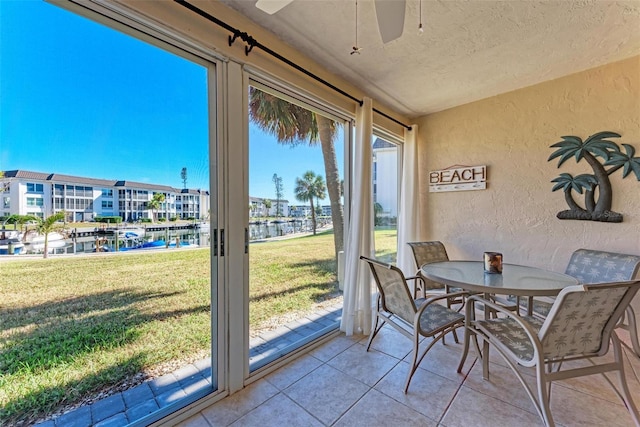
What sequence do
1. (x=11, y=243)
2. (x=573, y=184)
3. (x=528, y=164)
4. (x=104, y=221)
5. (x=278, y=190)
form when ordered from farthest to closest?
(x=528, y=164), (x=573, y=184), (x=278, y=190), (x=104, y=221), (x=11, y=243)

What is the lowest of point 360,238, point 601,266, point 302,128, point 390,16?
point 601,266

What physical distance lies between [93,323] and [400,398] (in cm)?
183

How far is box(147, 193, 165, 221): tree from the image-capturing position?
1.55m

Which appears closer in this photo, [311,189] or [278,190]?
[278,190]

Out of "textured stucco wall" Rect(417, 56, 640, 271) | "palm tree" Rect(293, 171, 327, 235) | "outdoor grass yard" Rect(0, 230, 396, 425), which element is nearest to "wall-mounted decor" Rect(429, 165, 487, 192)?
"textured stucco wall" Rect(417, 56, 640, 271)

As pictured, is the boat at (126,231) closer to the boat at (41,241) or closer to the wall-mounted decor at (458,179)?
the boat at (41,241)

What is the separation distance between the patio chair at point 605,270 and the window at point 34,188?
3.34 meters

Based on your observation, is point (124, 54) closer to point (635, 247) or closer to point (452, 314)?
point (452, 314)

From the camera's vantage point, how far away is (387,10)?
1267mm

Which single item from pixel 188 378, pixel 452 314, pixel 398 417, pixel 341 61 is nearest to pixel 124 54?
pixel 341 61

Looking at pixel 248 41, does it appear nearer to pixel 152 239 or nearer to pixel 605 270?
pixel 152 239

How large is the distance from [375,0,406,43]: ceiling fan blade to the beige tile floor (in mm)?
2155

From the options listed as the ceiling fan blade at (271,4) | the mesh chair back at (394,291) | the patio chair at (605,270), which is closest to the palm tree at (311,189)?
the mesh chair back at (394,291)

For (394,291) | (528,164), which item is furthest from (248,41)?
(528,164)
